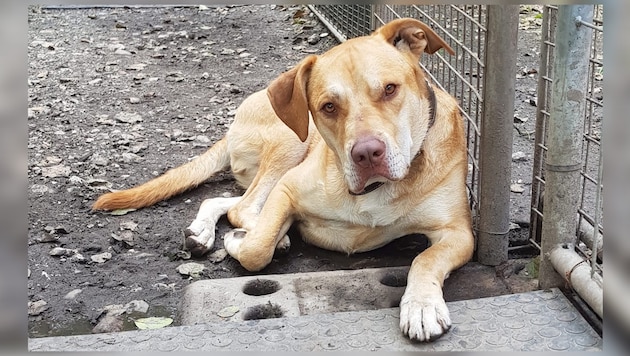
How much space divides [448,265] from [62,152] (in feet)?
9.25

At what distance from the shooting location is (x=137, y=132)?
5086 millimetres

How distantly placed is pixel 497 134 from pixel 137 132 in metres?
2.84

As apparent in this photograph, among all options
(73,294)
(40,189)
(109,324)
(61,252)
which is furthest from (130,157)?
(109,324)

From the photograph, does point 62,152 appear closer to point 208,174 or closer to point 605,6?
point 208,174

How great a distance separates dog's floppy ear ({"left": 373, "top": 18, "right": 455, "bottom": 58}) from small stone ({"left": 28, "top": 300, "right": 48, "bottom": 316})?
1.74m

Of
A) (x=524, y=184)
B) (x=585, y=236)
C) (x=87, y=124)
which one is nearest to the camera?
(x=585, y=236)

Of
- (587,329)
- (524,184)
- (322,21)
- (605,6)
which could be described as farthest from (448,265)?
(322,21)

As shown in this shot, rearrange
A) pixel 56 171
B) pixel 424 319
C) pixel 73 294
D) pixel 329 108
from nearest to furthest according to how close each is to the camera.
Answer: pixel 424 319
pixel 329 108
pixel 73 294
pixel 56 171

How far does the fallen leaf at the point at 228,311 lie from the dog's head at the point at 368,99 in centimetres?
64

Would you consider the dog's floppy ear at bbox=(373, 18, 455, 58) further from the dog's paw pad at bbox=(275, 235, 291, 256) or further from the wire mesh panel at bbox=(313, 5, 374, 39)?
the wire mesh panel at bbox=(313, 5, 374, 39)

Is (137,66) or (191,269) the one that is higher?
(137,66)

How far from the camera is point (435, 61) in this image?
13.4ft

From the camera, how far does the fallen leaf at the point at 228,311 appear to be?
2.81 m

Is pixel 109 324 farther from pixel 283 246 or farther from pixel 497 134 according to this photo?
pixel 497 134
